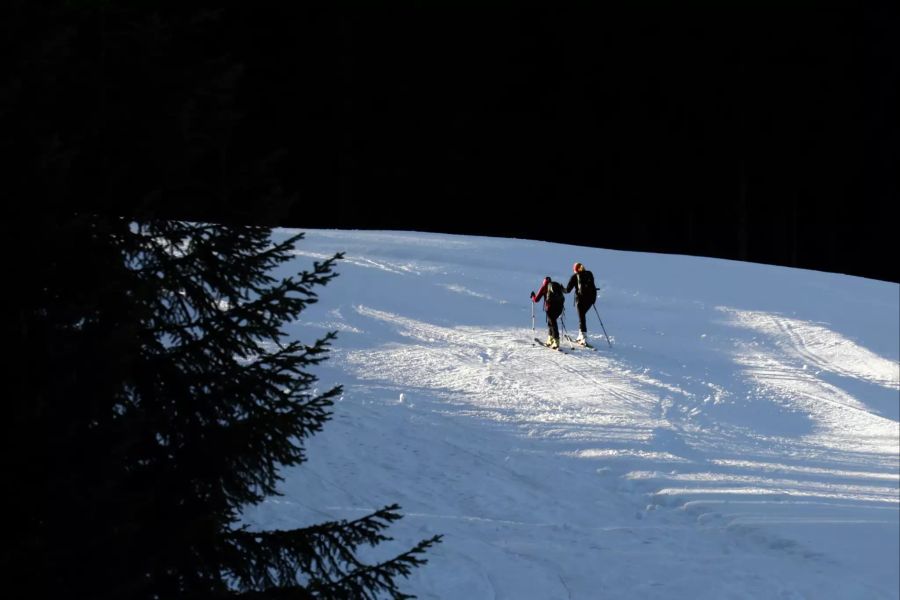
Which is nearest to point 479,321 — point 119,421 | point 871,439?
point 871,439

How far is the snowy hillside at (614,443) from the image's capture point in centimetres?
1059

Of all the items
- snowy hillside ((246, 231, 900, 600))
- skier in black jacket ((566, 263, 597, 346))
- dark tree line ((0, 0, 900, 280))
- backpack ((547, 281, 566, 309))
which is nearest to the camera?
snowy hillside ((246, 231, 900, 600))

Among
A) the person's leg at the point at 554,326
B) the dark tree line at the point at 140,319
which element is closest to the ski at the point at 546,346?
the person's leg at the point at 554,326

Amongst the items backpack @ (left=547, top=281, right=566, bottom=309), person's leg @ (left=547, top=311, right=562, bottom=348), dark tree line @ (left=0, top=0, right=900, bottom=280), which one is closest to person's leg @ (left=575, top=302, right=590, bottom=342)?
person's leg @ (left=547, top=311, right=562, bottom=348)

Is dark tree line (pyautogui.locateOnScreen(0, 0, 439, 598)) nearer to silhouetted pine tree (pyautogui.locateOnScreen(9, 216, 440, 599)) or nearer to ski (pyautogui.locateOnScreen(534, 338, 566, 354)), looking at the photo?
silhouetted pine tree (pyautogui.locateOnScreen(9, 216, 440, 599))

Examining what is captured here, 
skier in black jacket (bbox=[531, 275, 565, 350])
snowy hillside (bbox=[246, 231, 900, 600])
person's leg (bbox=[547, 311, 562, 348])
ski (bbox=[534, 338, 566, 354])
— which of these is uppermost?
skier in black jacket (bbox=[531, 275, 565, 350])

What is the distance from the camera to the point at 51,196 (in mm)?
4383

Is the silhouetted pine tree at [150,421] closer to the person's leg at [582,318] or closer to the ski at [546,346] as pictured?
the ski at [546,346]

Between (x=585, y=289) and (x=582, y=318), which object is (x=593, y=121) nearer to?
(x=582, y=318)

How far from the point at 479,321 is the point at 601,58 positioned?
2713 cm

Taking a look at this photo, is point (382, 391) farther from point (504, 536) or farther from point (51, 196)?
point (51, 196)

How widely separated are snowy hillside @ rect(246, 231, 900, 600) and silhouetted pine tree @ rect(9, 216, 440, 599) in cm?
510

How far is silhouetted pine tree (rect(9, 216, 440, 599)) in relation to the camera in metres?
3.76

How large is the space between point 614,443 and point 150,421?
10163 mm
